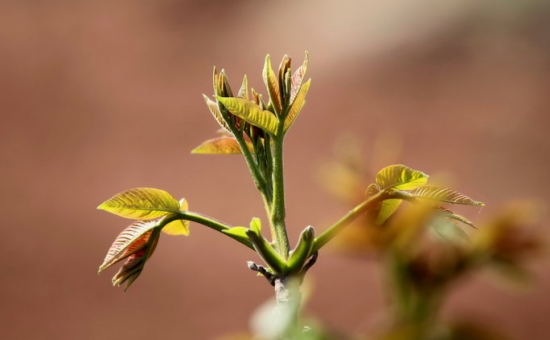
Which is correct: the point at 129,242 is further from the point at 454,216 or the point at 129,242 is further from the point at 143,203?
the point at 454,216

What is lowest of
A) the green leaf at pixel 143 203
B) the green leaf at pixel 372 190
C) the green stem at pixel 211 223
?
the green leaf at pixel 372 190

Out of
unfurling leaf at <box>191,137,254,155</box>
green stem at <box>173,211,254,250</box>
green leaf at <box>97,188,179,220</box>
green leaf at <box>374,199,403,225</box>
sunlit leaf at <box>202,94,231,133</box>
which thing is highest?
sunlit leaf at <box>202,94,231,133</box>

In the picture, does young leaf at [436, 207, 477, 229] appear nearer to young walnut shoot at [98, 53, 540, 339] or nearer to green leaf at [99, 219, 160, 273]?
young walnut shoot at [98, 53, 540, 339]

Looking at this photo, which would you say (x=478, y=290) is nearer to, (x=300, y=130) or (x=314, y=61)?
(x=300, y=130)

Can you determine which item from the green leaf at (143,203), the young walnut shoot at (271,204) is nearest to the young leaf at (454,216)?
the young walnut shoot at (271,204)

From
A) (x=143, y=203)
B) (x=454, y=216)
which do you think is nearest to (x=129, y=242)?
(x=143, y=203)

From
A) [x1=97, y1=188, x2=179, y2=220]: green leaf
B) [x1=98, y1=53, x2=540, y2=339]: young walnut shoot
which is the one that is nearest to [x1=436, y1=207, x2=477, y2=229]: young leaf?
[x1=98, y1=53, x2=540, y2=339]: young walnut shoot

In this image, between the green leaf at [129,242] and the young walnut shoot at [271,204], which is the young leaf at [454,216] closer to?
→ the young walnut shoot at [271,204]
